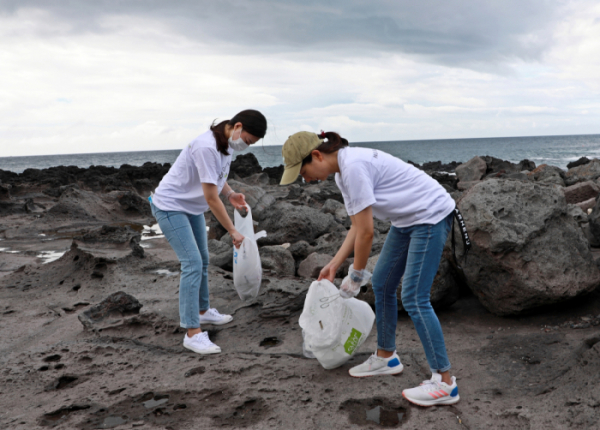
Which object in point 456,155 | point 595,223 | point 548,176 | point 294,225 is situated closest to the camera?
point 595,223

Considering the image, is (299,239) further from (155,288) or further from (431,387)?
(431,387)

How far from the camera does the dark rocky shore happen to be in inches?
100

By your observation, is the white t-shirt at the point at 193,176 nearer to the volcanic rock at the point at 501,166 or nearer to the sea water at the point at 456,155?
the volcanic rock at the point at 501,166

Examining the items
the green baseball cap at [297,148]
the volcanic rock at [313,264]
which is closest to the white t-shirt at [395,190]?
the green baseball cap at [297,148]

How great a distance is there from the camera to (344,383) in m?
2.86

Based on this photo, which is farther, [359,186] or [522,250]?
[522,250]

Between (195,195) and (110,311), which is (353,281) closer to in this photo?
(195,195)

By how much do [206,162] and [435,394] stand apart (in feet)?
6.45

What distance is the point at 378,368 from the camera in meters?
2.92

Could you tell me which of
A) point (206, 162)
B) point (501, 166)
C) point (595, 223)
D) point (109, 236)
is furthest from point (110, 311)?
point (501, 166)

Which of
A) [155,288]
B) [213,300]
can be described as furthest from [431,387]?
[155,288]

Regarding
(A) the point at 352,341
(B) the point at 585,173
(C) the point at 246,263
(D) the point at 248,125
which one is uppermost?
(D) the point at 248,125

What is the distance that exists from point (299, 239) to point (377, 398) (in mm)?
4356

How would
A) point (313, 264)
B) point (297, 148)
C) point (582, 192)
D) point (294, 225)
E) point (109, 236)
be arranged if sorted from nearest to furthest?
1. point (297, 148)
2. point (313, 264)
3. point (294, 225)
4. point (109, 236)
5. point (582, 192)
